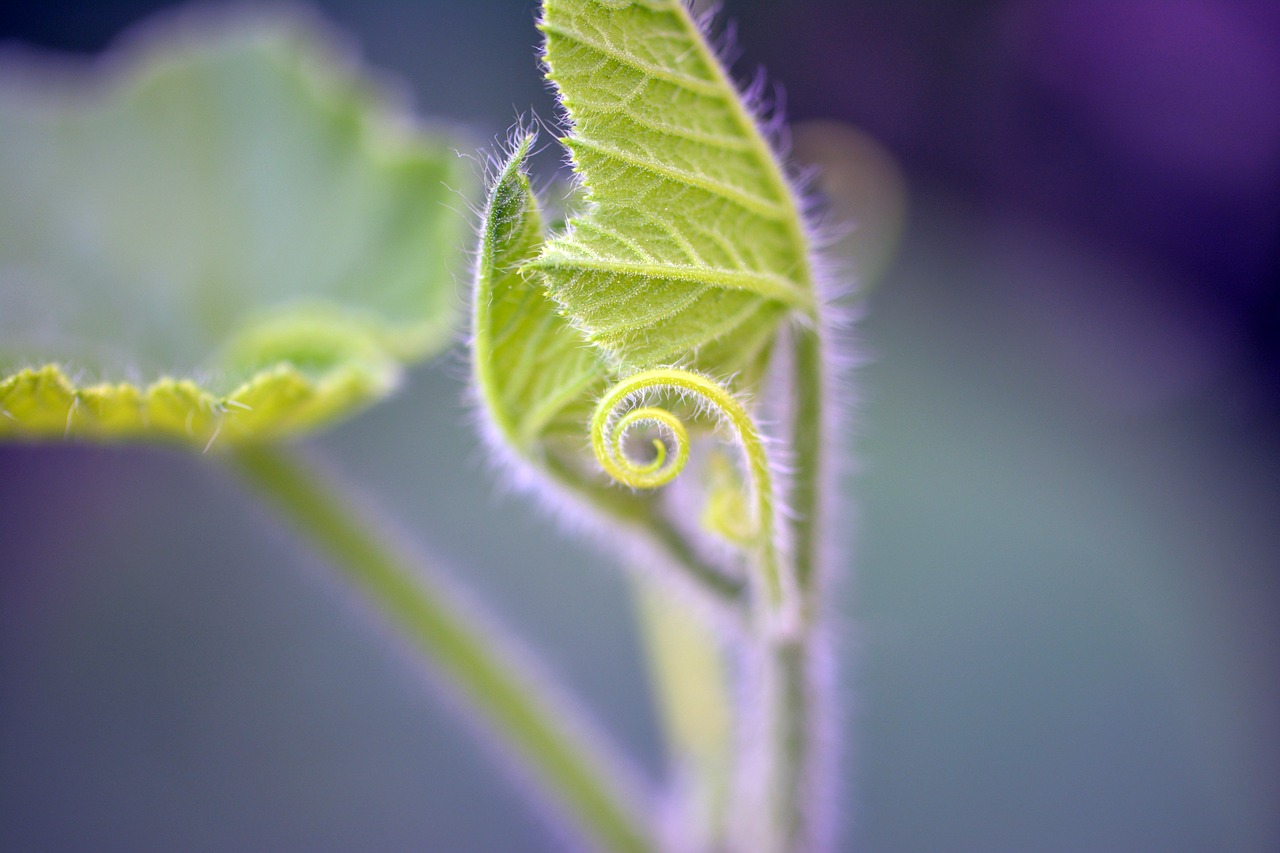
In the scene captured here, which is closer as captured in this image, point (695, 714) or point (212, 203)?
point (695, 714)

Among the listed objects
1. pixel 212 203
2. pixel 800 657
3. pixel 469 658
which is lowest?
pixel 800 657

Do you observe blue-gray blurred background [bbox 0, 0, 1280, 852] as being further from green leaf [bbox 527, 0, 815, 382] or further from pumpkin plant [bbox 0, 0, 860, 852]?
green leaf [bbox 527, 0, 815, 382]

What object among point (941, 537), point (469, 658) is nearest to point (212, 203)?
point (469, 658)

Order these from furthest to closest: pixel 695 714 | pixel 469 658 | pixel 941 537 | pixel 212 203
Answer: pixel 941 537 < pixel 212 203 < pixel 695 714 < pixel 469 658

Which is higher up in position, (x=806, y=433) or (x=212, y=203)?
(x=212, y=203)

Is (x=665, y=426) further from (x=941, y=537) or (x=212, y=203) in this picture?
(x=941, y=537)

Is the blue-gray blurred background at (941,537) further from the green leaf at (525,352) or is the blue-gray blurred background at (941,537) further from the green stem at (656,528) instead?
the green leaf at (525,352)

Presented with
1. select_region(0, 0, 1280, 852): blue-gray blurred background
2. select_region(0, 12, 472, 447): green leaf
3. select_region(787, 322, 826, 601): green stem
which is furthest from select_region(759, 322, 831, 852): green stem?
select_region(0, 0, 1280, 852): blue-gray blurred background
